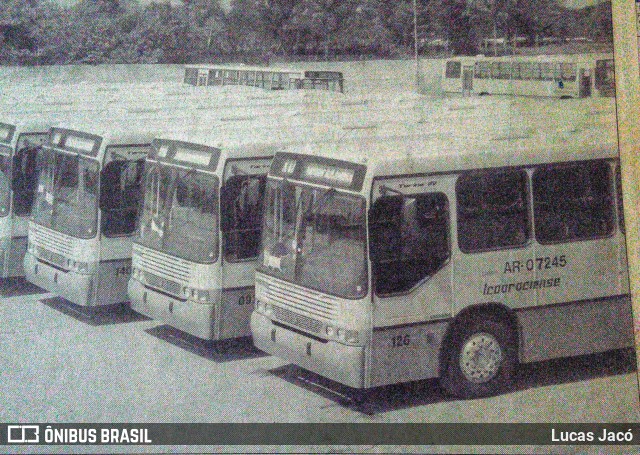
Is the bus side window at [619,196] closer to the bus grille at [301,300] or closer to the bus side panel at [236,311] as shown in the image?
the bus grille at [301,300]

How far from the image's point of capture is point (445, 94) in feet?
38.1

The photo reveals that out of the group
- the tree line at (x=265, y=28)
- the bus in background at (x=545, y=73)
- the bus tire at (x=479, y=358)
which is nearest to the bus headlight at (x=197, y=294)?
the tree line at (x=265, y=28)

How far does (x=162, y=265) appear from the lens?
10273 mm

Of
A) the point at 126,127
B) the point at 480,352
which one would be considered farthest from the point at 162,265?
the point at 480,352

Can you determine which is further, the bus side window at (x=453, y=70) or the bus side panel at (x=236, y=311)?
the bus side window at (x=453, y=70)

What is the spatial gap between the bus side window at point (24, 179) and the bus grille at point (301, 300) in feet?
11.6

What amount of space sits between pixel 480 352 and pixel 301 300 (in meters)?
1.40

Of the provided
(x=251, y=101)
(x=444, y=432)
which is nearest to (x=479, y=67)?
(x=251, y=101)

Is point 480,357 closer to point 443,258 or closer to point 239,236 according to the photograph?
point 443,258

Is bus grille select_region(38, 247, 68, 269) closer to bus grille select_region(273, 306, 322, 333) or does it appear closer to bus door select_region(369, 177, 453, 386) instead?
bus grille select_region(273, 306, 322, 333)

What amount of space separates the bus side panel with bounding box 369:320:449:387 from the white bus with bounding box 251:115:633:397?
0.04 feet

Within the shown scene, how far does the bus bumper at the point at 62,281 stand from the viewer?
1105 centimetres

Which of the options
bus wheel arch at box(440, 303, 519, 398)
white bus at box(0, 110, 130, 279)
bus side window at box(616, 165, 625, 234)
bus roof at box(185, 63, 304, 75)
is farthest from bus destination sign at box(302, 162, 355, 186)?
white bus at box(0, 110, 130, 279)

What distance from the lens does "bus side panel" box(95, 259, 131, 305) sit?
36.4ft
